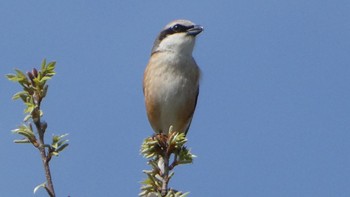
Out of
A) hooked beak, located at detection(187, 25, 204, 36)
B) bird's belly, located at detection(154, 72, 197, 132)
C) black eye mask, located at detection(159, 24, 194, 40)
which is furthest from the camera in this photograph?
black eye mask, located at detection(159, 24, 194, 40)

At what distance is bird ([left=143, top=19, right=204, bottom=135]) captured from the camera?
7.87 m

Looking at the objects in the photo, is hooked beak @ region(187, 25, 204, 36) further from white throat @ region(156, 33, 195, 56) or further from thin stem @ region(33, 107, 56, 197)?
thin stem @ region(33, 107, 56, 197)

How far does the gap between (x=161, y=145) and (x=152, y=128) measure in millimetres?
5023

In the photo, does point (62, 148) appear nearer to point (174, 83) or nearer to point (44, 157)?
point (44, 157)

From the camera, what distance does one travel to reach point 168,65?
8.09 metres

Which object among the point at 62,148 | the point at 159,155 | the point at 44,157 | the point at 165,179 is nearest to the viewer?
the point at 44,157

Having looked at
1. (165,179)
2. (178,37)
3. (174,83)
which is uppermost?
(178,37)

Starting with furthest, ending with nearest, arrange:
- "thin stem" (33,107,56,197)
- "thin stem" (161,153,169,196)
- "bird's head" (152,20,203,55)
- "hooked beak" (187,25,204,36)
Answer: "bird's head" (152,20,203,55) < "hooked beak" (187,25,204,36) < "thin stem" (161,153,169,196) < "thin stem" (33,107,56,197)

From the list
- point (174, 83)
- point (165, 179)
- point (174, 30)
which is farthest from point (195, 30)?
point (165, 179)

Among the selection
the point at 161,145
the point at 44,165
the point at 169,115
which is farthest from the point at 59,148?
the point at 169,115

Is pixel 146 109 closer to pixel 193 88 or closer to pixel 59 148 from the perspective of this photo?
pixel 193 88

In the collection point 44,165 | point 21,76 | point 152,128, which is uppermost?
point 152,128

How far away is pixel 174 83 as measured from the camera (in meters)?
7.91

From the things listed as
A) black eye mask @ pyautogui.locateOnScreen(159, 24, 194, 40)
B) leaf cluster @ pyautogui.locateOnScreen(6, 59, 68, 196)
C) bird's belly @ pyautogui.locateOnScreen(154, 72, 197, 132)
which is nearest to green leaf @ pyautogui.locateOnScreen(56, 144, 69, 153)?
leaf cluster @ pyautogui.locateOnScreen(6, 59, 68, 196)
